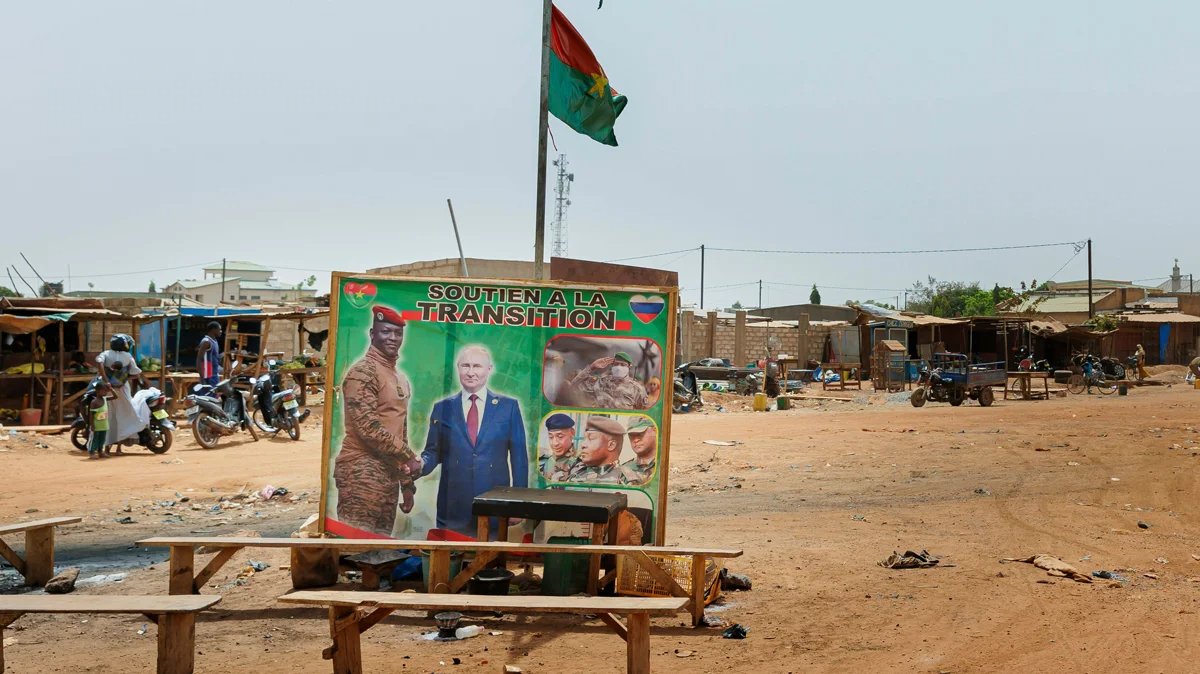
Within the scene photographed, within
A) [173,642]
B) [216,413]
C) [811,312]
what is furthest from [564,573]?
[811,312]

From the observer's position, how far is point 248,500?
1174 cm

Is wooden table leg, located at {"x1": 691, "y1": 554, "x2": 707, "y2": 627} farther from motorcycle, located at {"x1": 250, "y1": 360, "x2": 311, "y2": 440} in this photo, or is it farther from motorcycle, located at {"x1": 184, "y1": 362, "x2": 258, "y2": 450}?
motorcycle, located at {"x1": 250, "y1": 360, "x2": 311, "y2": 440}

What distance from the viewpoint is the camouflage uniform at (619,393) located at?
754 centimetres

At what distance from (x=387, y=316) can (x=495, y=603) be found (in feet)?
9.77

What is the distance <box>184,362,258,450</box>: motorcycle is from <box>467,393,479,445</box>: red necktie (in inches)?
388

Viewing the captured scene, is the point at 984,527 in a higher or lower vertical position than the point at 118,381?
lower

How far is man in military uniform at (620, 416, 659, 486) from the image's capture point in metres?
7.54

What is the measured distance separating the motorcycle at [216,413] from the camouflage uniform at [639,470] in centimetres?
1057

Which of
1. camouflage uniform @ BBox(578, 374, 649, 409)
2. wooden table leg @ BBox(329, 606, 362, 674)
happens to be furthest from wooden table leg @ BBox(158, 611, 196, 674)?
camouflage uniform @ BBox(578, 374, 649, 409)

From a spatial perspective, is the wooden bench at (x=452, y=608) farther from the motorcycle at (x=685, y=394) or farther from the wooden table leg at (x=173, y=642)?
the motorcycle at (x=685, y=394)

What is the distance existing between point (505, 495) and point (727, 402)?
22247mm

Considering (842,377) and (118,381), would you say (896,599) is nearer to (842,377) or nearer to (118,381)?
(118,381)

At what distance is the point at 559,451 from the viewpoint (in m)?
7.57

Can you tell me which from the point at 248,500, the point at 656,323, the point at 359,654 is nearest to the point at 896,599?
the point at 656,323
